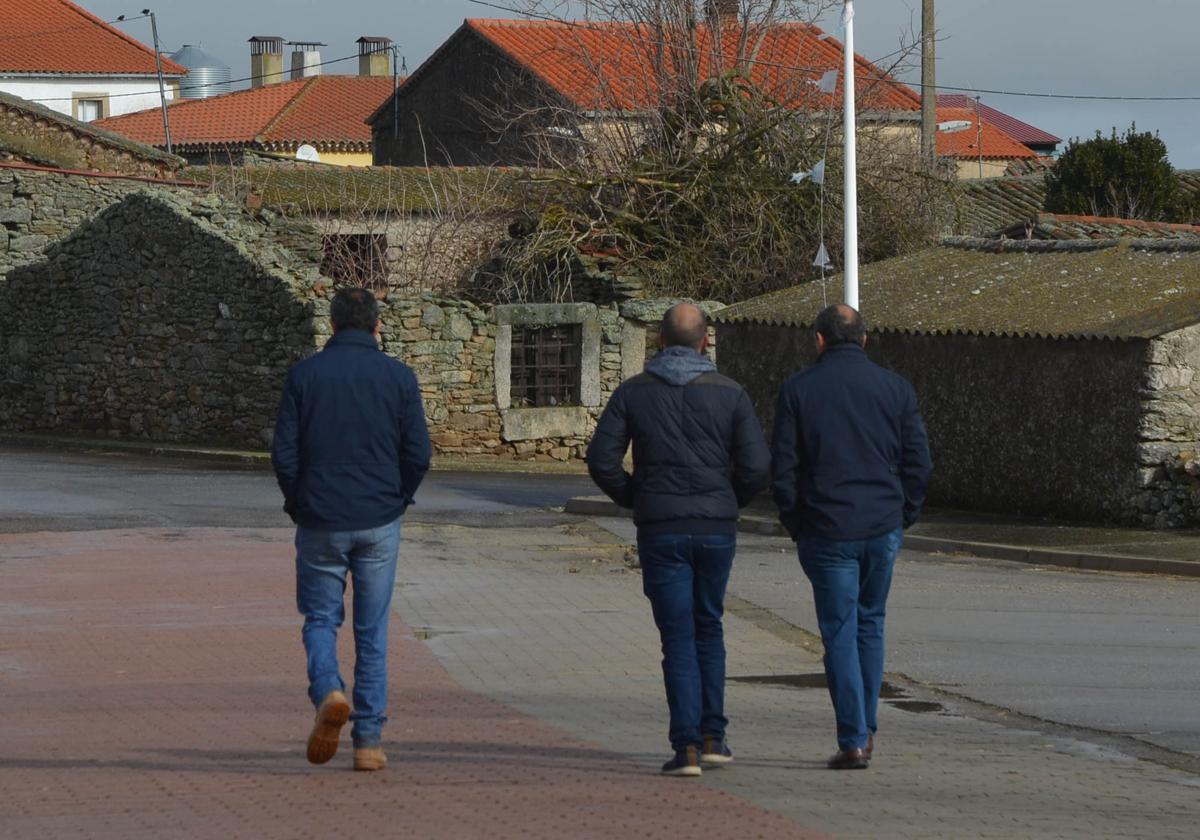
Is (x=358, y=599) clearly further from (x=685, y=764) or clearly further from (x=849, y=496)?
(x=849, y=496)

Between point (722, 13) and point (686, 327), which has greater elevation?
point (722, 13)

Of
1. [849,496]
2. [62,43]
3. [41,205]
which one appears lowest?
[849,496]

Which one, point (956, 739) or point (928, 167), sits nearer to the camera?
point (956, 739)

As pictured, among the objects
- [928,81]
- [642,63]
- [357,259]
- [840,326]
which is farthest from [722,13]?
[840,326]

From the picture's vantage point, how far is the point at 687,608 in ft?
22.6

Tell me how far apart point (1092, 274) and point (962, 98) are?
6553 centimetres

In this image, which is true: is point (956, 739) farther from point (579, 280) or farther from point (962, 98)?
point (962, 98)

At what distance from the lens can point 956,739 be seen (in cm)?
786

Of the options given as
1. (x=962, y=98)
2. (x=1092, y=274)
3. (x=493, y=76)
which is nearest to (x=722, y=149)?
(x=1092, y=274)

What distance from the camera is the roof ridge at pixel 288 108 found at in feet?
199

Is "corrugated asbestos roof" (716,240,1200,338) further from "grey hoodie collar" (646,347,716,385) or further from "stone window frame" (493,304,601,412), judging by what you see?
"grey hoodie collar" (646,347,716,385)

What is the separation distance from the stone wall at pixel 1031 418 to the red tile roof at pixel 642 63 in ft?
23.0

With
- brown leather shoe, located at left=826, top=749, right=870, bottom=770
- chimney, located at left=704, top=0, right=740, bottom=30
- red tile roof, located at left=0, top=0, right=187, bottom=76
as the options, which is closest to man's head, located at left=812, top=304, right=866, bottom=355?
brown leather shoe, located at left=826, top=749, right=870, bottom=770

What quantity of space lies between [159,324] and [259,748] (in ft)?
73.9
